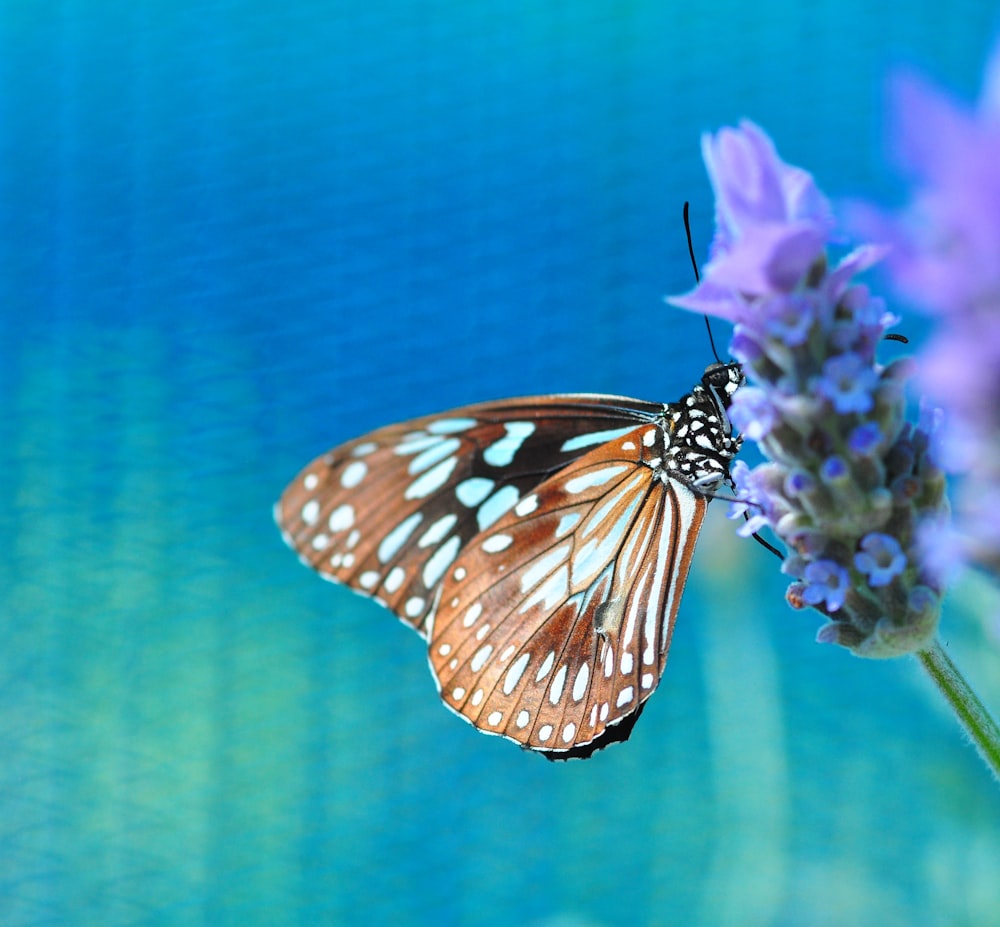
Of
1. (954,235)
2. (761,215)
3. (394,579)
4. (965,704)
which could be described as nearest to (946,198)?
(954,235)

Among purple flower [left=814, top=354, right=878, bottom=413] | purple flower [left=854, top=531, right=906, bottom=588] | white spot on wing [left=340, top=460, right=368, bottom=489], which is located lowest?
purple flower [left=854, top=531, right=906, bottom=588]

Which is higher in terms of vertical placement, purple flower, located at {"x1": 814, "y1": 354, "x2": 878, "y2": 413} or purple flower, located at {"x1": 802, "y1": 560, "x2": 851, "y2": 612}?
purple flower, located at {"x1": 814, "y1": 354, "x2": 878, "y2": 413}

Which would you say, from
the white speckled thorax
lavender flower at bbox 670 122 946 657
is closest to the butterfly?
the white speckled thorax

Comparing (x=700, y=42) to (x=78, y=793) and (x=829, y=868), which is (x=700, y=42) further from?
(x=78, y=793)

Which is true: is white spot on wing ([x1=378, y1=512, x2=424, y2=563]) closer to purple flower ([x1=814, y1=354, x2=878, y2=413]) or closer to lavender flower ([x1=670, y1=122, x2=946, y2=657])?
lavender flower ([x1=670, y1=122, x2=946, y2=657])

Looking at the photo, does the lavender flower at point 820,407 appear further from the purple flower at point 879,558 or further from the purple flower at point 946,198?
the purple flower at point 946,198

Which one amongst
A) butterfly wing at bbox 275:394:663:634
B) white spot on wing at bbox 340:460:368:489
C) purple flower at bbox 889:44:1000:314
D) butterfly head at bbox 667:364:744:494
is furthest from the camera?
white spot on wing at bbox 340:460:368:489

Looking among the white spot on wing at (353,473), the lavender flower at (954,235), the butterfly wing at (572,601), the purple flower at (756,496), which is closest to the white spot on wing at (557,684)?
the butterfly wing at (572,601)
